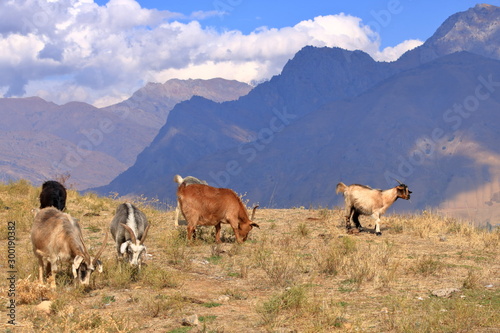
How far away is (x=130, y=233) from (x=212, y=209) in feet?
13.2

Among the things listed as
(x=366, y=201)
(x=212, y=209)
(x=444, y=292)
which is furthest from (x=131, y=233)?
(x=366, y=201)

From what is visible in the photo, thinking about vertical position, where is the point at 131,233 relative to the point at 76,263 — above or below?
above

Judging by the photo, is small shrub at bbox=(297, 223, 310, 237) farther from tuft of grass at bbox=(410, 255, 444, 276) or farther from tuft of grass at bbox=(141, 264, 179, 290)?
tuft of grass at bbox=(141, 264, 179, 290)

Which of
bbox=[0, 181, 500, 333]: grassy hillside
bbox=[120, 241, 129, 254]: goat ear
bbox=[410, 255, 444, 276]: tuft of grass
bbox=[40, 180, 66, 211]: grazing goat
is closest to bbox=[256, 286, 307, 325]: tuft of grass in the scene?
bbox=[0, 181, 500, 333]: grassy hillside

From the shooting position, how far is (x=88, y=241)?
15328mm

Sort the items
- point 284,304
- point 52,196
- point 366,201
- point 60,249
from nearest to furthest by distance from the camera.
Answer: point 284,304, point 60,249, point 52,196, point 366,201

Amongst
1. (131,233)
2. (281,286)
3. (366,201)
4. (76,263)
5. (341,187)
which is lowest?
(281,286)

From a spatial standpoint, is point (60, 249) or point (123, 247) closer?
point (60, 249)

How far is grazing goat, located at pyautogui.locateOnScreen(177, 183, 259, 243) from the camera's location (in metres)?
14.7

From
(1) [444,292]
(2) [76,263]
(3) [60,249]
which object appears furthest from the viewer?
(3) [60,249]

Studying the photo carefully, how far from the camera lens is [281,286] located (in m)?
10.5

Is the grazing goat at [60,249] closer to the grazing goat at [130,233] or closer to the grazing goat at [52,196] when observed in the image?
the grazing goat at [130,233]

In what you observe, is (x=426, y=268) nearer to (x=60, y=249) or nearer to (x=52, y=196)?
(x=60, y=249)

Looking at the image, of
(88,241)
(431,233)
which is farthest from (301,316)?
(431,233)
